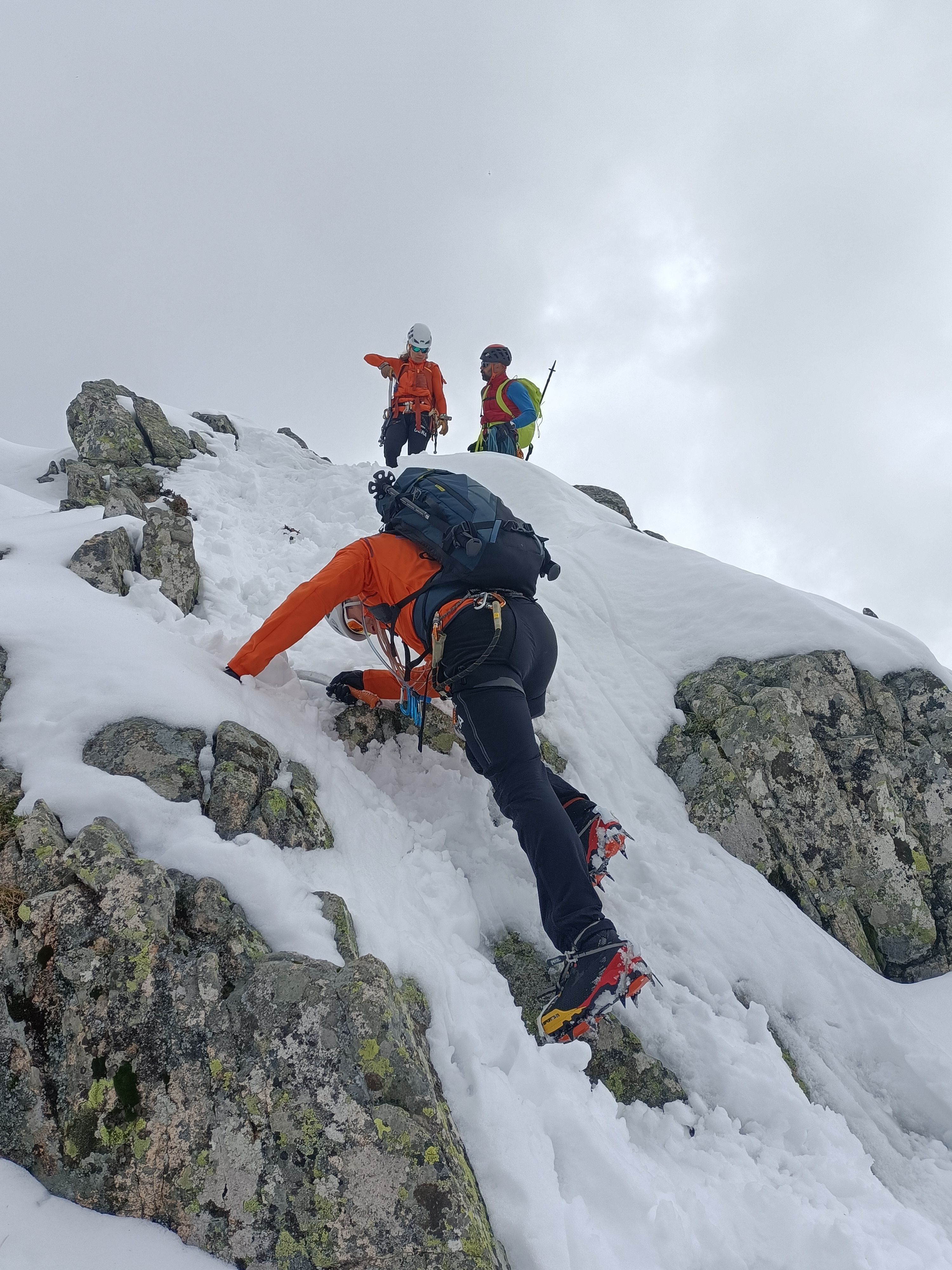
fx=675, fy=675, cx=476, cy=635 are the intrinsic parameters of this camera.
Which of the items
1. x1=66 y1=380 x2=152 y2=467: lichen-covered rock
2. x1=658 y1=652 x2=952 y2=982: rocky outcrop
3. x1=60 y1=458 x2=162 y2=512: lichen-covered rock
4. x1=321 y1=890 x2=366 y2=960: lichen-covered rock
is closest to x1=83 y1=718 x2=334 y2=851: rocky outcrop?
x1=321 y1=890 x2=366 y2=960: lichen-covered rock

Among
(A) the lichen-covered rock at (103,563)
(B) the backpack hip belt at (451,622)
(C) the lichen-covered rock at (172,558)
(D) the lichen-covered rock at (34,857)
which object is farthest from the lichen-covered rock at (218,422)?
(D) the lichen-covered rock at (34,857)

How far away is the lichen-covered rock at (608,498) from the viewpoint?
49.1 feet

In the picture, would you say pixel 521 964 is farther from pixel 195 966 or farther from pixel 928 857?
pixel 928 857

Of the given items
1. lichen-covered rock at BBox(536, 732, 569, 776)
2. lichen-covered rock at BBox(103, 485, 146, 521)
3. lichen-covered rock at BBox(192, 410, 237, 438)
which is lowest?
lichen-covered rock at BBox(536, 732, 569, 776)

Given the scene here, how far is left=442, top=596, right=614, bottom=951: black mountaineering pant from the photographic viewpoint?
11.6ft

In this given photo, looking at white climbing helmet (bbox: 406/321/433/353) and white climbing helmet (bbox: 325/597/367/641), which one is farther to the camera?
white climbing helmet (bbox: 406/321/433/353)

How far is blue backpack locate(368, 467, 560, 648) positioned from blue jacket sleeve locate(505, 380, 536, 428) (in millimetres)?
9684

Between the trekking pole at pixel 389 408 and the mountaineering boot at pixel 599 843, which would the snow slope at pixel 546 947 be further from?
the trekking pole at pixel 389 408

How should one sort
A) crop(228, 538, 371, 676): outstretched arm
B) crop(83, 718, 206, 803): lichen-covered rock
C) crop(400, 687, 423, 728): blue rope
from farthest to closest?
crop(400, 687, 423, 728): blue rope → crop(228, 538, 371, 676): outstretched arm → crop(83, 718, 206, 803): lichen-covered rock

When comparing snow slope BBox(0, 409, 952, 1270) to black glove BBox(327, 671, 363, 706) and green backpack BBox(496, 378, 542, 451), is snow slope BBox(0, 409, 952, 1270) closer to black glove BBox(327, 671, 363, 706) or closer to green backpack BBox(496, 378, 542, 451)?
black glove BBox(327, 671, 363, 706)

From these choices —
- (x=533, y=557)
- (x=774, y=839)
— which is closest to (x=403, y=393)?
(x=533, y=557)

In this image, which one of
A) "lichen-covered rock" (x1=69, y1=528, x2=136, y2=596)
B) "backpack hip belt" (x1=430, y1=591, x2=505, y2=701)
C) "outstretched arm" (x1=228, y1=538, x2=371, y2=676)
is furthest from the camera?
"lichen-covered rock" (x1=69, y1=528, x2=136, y2=596)

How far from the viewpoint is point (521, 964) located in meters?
4.00

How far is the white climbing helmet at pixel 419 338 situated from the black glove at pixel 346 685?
32.6 ft
